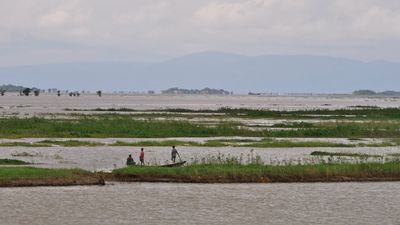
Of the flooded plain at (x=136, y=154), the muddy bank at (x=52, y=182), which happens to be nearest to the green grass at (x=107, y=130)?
the flooded plain at (x=136, y=154)

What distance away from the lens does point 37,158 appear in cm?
4638

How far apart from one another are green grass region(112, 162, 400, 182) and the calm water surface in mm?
882

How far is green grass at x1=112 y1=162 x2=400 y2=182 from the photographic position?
37344mm

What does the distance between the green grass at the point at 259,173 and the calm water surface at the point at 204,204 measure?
88 cm

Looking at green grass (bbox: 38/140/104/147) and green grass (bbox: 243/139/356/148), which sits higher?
green grass (bbox: 38/140/104/147)

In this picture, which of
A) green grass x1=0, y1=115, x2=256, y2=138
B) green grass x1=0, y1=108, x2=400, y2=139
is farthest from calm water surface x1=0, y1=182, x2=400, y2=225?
green grass x1=0, y1=115, x2=256, y2=138

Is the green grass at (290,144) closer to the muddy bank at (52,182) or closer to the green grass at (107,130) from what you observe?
the green grass at (107,130)

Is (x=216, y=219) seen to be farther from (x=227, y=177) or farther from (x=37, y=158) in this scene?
(x=37, y=158)

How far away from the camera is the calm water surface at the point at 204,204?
94.3 feet

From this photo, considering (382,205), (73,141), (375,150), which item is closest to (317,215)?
(382,205)

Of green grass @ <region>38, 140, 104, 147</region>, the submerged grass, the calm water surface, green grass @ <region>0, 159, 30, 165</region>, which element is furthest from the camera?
green grass @ <region>38, 140, 104, 147</region>

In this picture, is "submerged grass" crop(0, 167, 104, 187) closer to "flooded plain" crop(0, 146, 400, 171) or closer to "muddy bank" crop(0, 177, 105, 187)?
"muddy bank" crop(0, 177, 105, 187)

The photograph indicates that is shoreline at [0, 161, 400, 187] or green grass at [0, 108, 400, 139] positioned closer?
shoreline at [0, 161, 400, 187]

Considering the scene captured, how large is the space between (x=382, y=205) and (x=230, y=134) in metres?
37.8
